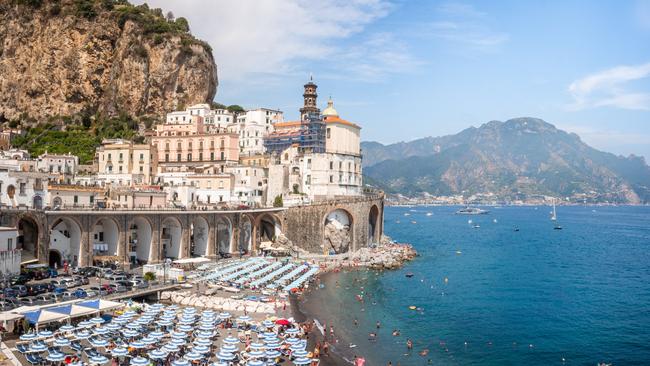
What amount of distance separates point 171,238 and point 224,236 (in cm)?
921

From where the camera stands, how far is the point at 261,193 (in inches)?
3647

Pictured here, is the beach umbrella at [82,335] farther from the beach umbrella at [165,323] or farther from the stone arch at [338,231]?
the stone arch at [338,231]

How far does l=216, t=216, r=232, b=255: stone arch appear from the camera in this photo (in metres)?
78.7

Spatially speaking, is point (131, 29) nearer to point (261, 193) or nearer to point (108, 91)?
point (108, 91)

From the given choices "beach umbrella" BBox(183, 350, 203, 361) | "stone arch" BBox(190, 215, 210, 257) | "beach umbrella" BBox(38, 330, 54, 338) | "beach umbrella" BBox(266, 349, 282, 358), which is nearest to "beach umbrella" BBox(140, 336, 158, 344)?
"beach umbrella" BBox(183, 350, 203, 361)

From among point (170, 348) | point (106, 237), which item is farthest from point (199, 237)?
point (170, 348)

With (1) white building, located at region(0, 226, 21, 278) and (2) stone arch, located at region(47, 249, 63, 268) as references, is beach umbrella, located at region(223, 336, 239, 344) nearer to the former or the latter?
(1) white building, located at region(0, 226, 21, 278)

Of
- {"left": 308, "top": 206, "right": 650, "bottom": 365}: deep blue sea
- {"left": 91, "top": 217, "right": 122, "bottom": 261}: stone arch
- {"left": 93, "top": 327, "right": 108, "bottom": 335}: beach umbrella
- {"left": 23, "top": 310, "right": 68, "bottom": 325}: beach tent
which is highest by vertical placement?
{"left": 91, "top": 217, "right": 122, "bottom": 261}: stone arch

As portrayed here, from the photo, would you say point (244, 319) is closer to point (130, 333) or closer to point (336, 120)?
point (130, 333)

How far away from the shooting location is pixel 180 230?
7106 cm

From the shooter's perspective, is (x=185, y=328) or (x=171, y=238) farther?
(x=171, y=238)

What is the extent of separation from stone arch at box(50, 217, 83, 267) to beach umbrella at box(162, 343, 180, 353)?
2673 centimetres

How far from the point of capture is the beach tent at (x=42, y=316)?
38312 mm

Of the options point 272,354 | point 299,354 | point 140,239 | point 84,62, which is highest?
point 84,62
